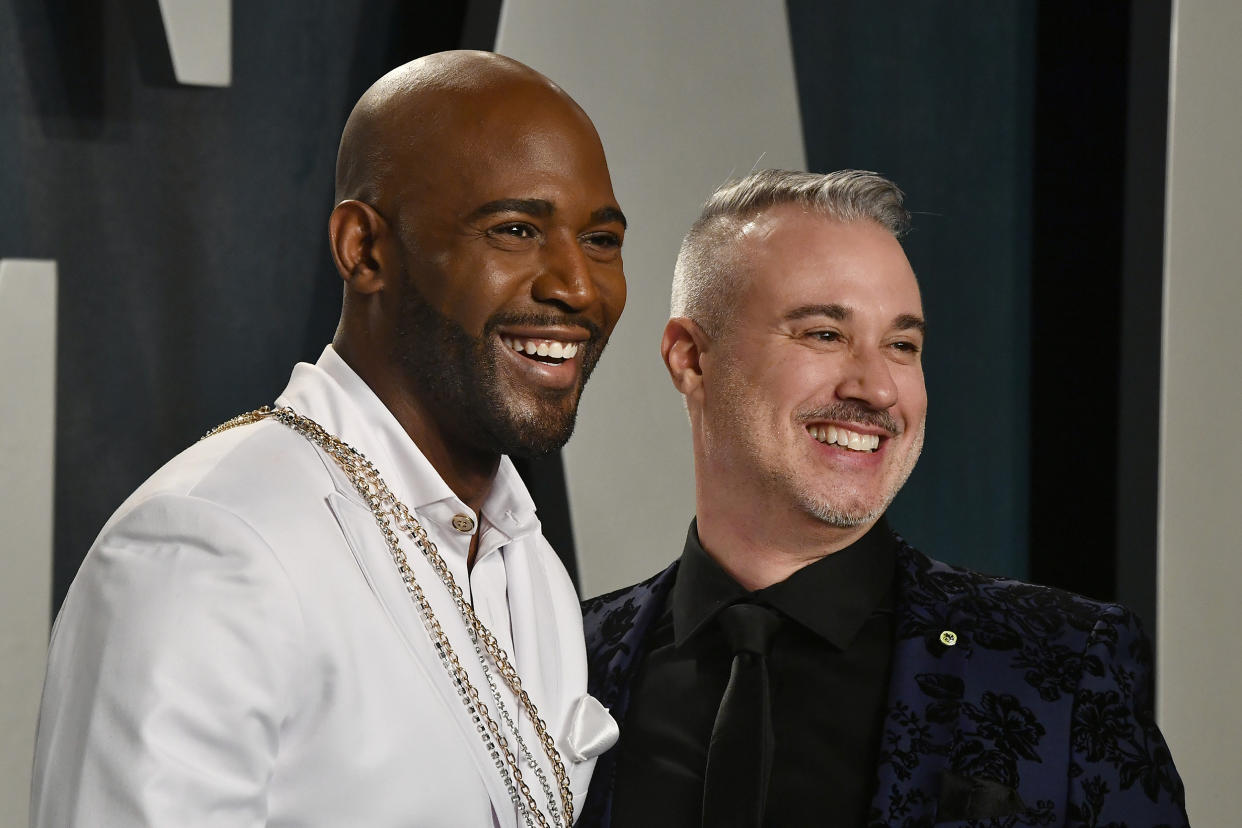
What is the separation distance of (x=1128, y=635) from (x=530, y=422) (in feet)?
3.23

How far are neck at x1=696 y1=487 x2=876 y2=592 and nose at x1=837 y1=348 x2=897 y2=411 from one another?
21cm

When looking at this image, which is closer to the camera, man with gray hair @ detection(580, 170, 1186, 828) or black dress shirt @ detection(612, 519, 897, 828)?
man with gray hair @ detection(580, 170, 1186, 828)

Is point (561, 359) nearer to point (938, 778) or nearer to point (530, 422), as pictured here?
point (530, 422)

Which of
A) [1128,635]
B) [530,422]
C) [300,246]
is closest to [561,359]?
[530,422]

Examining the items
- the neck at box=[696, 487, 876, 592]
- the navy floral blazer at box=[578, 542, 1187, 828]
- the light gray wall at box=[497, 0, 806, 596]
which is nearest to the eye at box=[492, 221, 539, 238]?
the neck at box=[696, 487, 876, 592]

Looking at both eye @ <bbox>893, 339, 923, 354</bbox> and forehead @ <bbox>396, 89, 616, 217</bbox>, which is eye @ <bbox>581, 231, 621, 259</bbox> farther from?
eye @ <bbox>893, 339, 923, 354</bbox>

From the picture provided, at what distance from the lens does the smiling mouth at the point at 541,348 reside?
1.78 m

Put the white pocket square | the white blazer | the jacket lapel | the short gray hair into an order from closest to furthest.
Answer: the white blazer, the white pocket square, the jacket lapel, the short gray hair

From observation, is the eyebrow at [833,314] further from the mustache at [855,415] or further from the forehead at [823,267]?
the mustache at [855,415]

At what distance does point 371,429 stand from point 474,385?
149 mm

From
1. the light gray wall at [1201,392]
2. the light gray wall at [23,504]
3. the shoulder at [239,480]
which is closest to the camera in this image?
the shoulder at [239,480]

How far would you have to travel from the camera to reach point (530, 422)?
1.81m

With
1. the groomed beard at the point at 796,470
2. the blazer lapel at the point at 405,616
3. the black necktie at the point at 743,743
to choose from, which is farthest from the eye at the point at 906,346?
the blazer lapel at the point at 405,616

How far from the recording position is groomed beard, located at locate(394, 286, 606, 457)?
1774 mm
